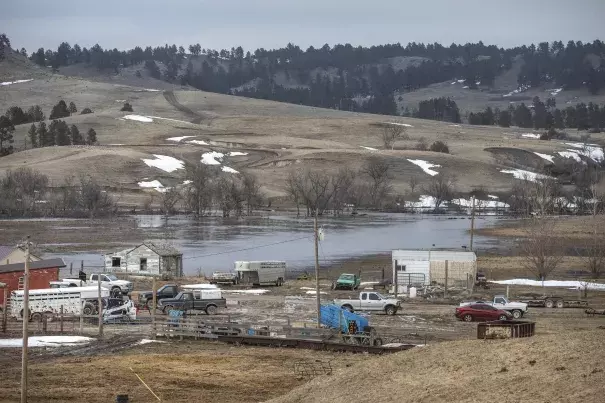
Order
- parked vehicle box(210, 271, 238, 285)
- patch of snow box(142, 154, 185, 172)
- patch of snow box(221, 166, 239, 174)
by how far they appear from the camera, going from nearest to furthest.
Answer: parked vehicle box(210, 271, 238, 285) < patch of snow box(142, 154, 185, 172) < patch of snow box(221, 166, 239, 174)

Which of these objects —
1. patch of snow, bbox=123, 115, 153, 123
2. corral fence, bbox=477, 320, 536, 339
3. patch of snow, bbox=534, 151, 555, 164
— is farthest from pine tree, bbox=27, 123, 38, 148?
corral fence, bbox=477, 320, 536, 339

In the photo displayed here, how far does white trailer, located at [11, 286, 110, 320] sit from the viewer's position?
37.4 metres

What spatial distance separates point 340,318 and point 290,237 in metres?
47.7

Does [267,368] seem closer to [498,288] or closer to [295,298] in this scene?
[295,298]

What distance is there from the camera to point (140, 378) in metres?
24.6

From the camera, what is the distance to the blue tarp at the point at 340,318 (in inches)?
1246

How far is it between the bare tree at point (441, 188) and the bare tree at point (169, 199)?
30.2 meters

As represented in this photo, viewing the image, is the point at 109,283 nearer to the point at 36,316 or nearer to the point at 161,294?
the point at 161,294

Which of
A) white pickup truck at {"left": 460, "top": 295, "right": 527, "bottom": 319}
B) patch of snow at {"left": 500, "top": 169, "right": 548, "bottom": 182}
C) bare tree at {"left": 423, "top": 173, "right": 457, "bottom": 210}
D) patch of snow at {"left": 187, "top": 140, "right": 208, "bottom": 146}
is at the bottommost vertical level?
white pickup truck at {"left": 460, "top": 295, "right": 527, "bottom": 319}

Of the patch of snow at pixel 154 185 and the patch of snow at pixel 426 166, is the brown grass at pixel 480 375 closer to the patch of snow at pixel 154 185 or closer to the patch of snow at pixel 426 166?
the patch of snow at pixel 154 185

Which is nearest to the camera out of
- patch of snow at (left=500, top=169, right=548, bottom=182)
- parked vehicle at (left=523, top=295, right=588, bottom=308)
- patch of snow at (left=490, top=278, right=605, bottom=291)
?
parked vehicle at (left=523, top=295, right=588, bottom=308)

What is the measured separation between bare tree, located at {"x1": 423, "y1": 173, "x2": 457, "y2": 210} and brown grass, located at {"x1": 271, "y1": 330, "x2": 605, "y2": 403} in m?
105

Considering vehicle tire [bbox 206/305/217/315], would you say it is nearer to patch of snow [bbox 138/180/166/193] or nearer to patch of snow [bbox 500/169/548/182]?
patch of snow [bbox 138/180/166/193]

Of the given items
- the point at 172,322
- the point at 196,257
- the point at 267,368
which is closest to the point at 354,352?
the point at 267,368
